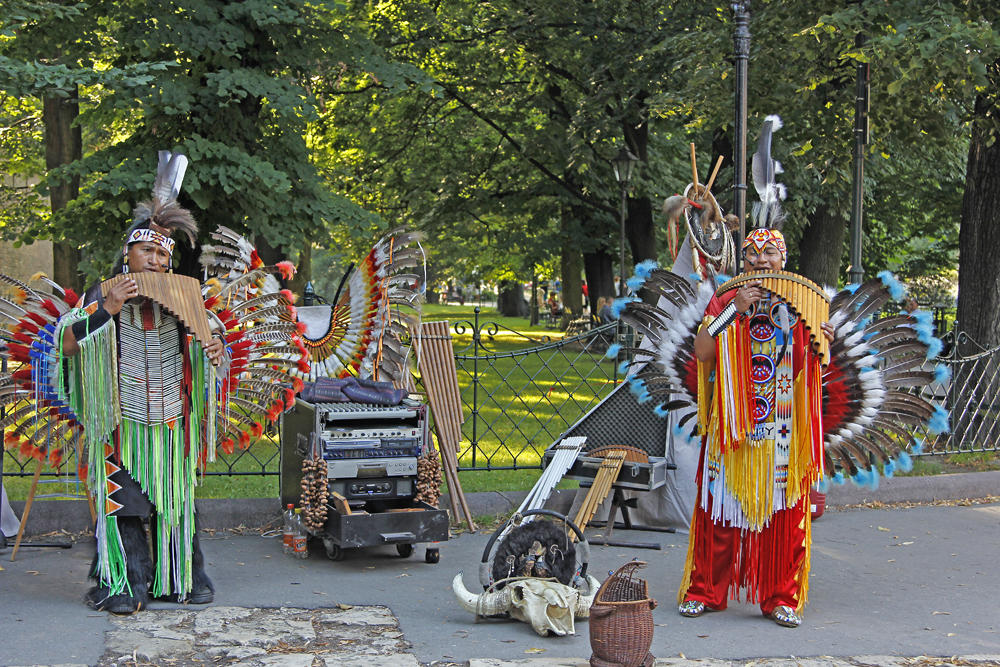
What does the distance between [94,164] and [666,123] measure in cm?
1216

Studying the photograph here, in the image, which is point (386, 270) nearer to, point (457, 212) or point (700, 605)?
point (700, 605)

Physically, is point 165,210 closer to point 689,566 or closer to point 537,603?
point 537,603

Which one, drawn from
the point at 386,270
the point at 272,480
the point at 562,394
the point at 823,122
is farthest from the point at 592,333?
the point at 562,394

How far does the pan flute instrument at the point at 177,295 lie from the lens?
15.4 feet

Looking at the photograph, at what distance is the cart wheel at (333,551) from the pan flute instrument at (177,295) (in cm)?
186

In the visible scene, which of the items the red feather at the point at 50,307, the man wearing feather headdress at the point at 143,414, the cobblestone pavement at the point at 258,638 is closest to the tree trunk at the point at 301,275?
the red feather at the point at 50,307

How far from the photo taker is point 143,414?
5.00 meters

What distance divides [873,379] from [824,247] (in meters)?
9.60

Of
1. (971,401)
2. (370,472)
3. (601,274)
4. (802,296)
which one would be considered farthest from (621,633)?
(601,274)

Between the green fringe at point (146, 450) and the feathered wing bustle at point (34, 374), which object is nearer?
the green fringe at point (146, 450)

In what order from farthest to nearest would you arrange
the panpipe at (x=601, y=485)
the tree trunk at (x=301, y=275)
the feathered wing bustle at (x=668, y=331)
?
the tree trunk at (x=301, y=275)
the panpipe at (x=601, y=485)
the feathered wing bustle at (x=668, y=331)

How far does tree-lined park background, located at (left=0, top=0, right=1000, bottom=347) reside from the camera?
937cm

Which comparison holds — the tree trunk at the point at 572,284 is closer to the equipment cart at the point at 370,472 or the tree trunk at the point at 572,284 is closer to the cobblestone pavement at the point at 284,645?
the equipment cart at the point at 370,472

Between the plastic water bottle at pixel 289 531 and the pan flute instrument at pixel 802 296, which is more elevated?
the pan flute instrument at pixel 802 296
